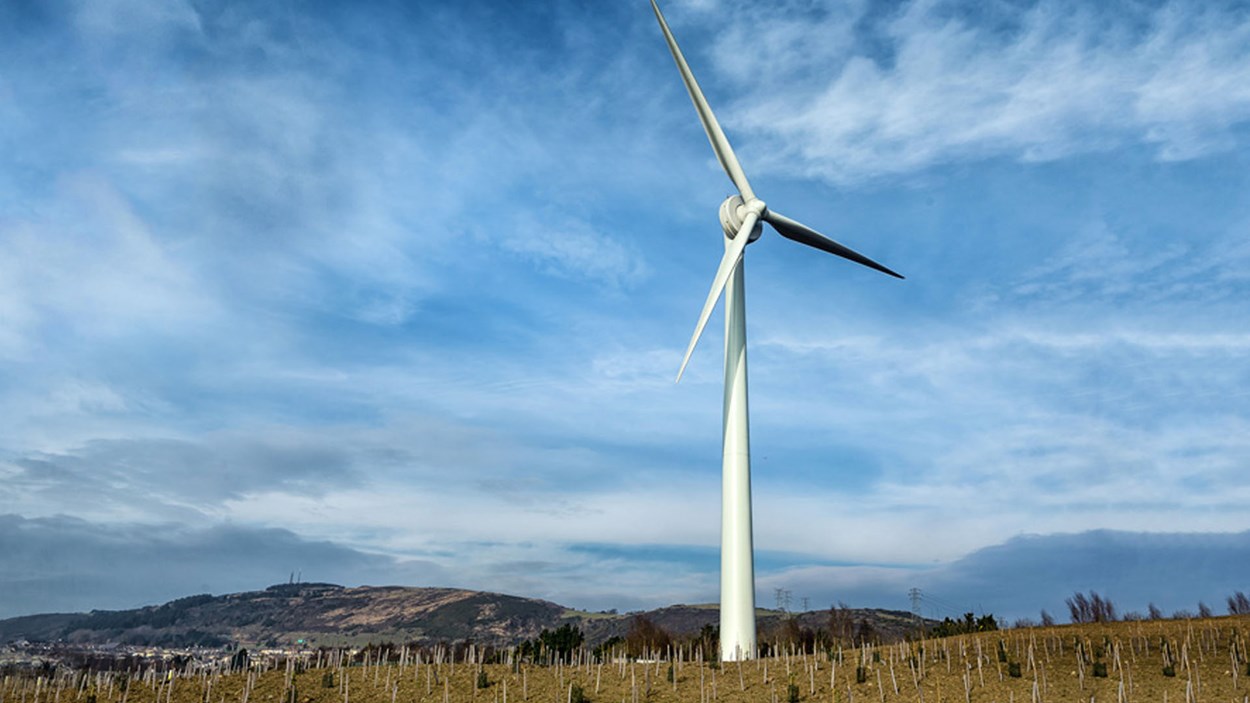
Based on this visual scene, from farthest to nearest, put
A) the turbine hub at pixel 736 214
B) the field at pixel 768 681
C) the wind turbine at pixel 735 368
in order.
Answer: the turbine hub at pixel 736 214 → the wind turbine at pixel 735 368 → the field at pixel 768 681

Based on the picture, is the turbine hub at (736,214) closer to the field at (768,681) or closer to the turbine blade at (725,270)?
the turbine blade at (725,270)

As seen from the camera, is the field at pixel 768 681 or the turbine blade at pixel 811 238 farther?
the turbine blade at pixel 811 238

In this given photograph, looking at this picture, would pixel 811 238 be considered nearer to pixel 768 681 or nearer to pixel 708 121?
pixel 708 121

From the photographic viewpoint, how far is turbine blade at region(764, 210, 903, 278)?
45062 millimetres

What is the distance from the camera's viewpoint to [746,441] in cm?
3841

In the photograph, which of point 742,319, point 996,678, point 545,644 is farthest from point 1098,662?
point 545,644

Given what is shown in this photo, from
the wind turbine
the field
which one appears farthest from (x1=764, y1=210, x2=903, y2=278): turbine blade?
the field

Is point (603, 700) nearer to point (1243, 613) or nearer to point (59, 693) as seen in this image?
point (59, 693)

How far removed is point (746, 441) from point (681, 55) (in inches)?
780

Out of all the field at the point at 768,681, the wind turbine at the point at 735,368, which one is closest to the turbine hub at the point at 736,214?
the wind turbine at the point at 735,368

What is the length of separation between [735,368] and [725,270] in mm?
4412

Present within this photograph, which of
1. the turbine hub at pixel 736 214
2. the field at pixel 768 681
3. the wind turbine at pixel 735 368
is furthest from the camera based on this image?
the turbine hub at pixel 736 214

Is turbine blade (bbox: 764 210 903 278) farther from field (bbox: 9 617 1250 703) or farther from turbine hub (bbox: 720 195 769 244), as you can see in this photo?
field (bbox: 9 617 1250 703)

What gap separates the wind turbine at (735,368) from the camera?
119ft
